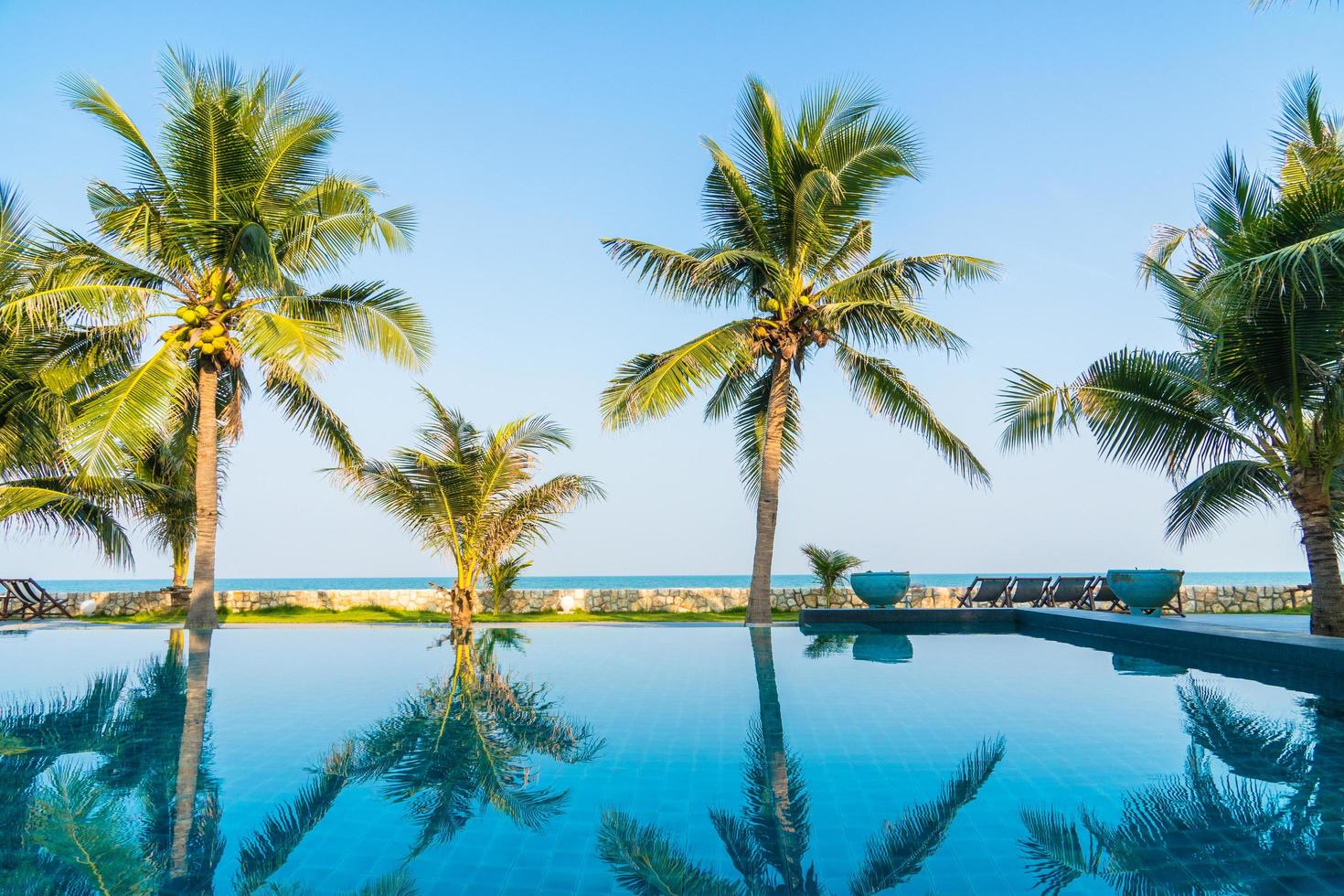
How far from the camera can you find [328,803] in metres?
3.39

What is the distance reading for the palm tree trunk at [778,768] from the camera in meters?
2.75

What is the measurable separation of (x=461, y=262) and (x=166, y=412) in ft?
40.8

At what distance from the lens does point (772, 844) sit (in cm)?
296

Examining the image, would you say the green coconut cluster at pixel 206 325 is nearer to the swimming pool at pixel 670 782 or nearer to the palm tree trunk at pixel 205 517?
the palm tree trunk at pixel 205 517

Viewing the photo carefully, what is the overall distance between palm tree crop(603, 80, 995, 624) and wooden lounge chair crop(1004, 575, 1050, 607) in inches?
158

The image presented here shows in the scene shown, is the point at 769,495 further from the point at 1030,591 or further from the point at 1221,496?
the point at 1030,591

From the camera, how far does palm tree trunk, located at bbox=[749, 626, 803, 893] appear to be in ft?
9.03

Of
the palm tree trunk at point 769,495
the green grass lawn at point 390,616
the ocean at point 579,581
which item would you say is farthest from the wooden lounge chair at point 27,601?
the ocean at point 579,581

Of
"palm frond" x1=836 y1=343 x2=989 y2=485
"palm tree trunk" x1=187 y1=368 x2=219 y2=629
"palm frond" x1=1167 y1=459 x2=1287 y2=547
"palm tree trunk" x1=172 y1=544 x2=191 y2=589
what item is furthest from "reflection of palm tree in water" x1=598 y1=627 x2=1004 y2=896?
"palm tree trunk" x1=172 y1=544 x2=191 y2=589

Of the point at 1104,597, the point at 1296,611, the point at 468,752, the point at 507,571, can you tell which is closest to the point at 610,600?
the point at 507,571

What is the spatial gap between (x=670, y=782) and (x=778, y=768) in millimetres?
568

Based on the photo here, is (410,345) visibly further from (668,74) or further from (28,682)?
(668,74)

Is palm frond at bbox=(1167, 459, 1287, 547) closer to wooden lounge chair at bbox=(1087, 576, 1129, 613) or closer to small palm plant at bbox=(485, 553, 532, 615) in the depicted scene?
wooden lounge chair at bbox=(1087, 576, 1129, 613)

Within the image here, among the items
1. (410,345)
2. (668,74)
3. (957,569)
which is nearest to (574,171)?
(668,74)
